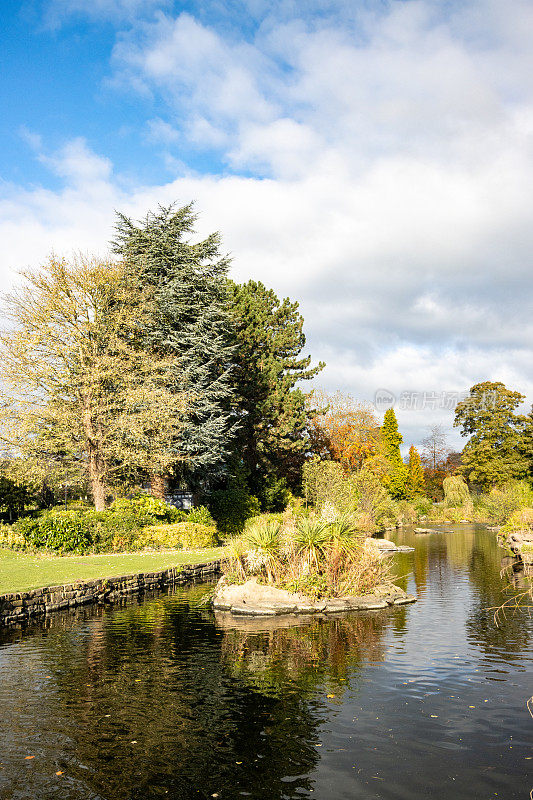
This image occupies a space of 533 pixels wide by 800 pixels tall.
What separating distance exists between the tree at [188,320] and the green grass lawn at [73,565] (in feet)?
23.5

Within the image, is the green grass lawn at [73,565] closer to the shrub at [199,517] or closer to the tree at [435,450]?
the shrub at [199,517]

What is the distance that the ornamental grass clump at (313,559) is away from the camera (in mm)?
14641

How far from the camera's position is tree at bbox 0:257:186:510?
26281mm

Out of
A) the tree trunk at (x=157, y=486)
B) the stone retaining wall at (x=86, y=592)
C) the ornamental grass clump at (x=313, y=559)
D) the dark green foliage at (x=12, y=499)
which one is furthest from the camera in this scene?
the tree trunk at (x=157, y=486)

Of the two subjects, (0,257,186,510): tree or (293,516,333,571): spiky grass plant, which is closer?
(293,516,333,571): spiky grass plant

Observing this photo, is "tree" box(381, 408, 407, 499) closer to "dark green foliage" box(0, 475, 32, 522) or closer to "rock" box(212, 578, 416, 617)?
"dark green foliage" box(0, 475, 32, 522)

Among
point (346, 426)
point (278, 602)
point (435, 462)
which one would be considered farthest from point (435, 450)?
point (278, 602)

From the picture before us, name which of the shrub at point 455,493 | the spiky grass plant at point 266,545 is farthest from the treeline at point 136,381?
the shrub at point 455,493

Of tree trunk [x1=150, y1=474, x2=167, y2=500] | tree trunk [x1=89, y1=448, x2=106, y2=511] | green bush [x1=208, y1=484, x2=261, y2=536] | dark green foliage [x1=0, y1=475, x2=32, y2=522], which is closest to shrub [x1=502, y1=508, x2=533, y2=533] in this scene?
green bush [x1=208, y1=484, x2=261, y2=536]

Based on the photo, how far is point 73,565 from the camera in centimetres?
1817

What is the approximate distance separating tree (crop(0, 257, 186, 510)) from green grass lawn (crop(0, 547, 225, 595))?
19.4ft

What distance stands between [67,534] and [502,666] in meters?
16.8

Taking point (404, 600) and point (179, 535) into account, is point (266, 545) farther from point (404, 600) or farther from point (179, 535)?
point (179, 535)

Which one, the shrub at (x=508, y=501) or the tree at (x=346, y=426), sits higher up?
the tree at (x=346, y=426)
